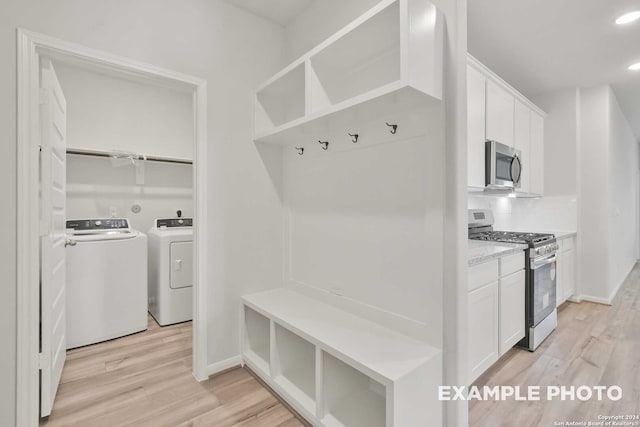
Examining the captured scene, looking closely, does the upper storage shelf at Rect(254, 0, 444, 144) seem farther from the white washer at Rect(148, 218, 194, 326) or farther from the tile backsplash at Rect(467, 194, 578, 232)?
the tile backsplash at Rect(467, 194, 578, 232)

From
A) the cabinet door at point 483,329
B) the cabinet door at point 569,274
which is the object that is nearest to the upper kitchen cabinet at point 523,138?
the cabinet door at point 569,274

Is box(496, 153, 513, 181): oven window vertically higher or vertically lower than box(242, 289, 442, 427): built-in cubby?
higher

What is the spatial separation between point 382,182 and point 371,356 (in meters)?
0.90

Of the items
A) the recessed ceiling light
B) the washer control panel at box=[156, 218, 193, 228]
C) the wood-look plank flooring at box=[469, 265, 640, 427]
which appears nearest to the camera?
the wood-look plank flooring at box=[469, 265, 640, 427]

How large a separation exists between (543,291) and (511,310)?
23.3 inches

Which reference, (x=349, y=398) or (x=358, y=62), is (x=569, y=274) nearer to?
(x=349, y=398)

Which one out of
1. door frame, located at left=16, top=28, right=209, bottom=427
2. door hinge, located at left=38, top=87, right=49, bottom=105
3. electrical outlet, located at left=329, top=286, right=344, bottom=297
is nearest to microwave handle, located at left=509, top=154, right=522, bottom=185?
electrical outlet, located at left=329, top=286, right=344, bottom=297

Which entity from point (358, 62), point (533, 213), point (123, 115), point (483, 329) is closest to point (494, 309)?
point (483, 329)

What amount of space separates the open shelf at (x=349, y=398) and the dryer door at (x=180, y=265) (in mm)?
1967

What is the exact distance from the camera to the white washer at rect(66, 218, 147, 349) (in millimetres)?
2471

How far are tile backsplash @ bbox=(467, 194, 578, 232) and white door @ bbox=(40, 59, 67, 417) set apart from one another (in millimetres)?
3699

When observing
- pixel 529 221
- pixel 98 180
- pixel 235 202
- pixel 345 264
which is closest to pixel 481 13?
pixel 345 264

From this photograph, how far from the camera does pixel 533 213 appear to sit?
399 cm

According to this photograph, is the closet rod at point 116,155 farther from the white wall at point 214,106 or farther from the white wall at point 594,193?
the white wall at point 594,193
